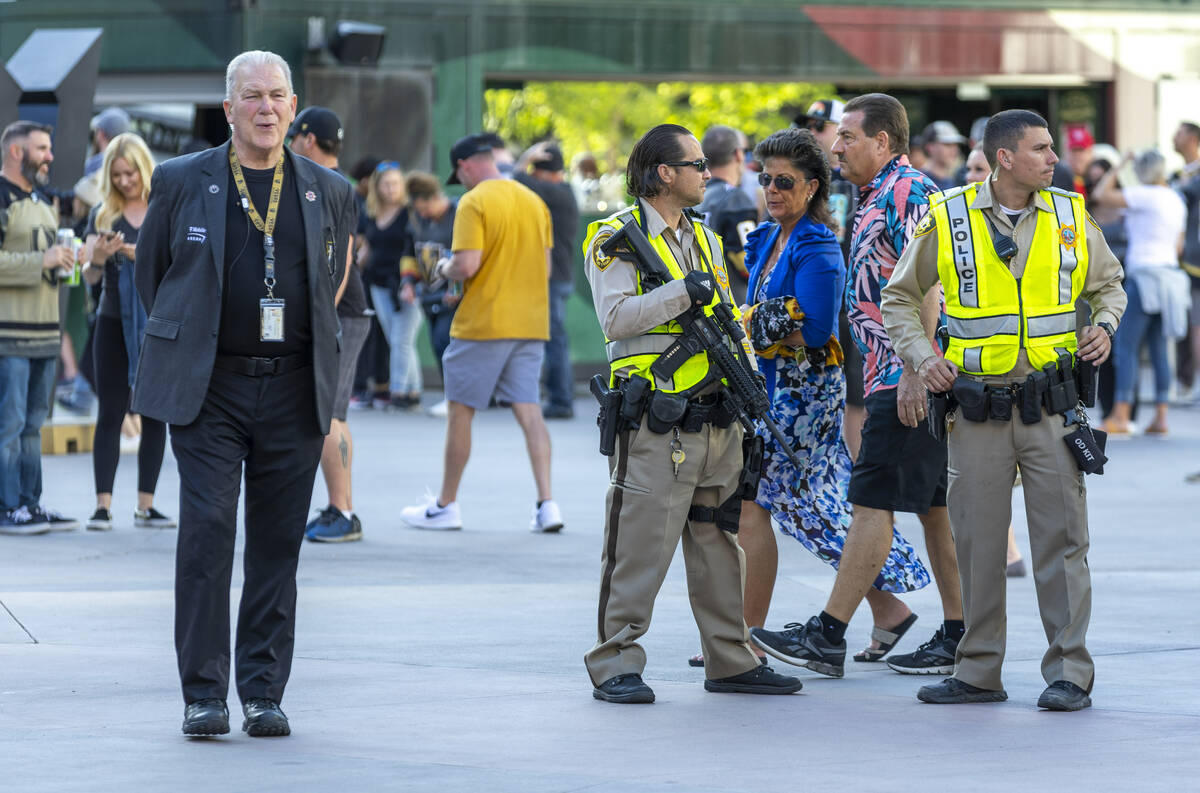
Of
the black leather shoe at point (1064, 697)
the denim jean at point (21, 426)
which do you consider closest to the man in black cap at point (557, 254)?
the denim jean at point (21, 426)

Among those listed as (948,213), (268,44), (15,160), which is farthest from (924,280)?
(268,44)

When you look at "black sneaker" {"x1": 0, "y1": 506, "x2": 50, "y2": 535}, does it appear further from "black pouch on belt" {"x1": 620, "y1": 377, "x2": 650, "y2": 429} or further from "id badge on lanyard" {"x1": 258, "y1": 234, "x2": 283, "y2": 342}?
"black pouch on belt" {"x1": 620, "y1": 377, "x2": 650, "y2": 429}

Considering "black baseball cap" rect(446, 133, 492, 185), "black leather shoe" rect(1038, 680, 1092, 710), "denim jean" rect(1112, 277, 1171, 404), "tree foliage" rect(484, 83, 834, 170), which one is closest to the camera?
"black leather shoe" rect(1038, 680, 1092, 710)

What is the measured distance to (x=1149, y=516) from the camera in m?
10.6

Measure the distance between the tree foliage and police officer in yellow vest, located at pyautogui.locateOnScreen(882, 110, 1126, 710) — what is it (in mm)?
25638

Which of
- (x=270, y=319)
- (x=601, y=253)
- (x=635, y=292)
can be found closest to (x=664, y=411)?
(x=635, y=292)

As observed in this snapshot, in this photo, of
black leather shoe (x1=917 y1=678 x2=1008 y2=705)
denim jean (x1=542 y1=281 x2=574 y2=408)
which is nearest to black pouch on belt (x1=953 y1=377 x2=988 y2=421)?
black leather shoe (x1=917 y1=678 x2=1008 y2=705)

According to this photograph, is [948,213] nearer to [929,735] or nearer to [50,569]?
[929,735]

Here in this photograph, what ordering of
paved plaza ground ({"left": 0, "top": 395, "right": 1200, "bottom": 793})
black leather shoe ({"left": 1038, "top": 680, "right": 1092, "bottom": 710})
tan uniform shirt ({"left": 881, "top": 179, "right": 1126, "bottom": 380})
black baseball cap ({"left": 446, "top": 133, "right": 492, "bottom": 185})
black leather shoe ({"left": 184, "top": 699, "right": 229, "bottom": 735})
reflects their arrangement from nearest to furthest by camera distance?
paved plaza ground ({"left": 0, "top": 395, "right": 1200, "bottom": 793}) < black leather shoe ({"left": 184, "top": 699, "right": 229, "bottom": 735}) < black leather shoe ({"left": 1038, "top": 680, "right": 1092, "bottom": 710}) < tan uniform shirt ({"left": 881, "top": 179, "right": 1126, "bottom": 380}) < black baseball cap ({"left": 446, "top": 133, "right": 492, "bottom": 185})

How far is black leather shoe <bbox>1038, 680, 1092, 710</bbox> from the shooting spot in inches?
229

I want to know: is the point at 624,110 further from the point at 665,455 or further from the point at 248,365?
the point at 248,365

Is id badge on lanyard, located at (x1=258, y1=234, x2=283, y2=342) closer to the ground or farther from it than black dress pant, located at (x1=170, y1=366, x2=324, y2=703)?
farther from it

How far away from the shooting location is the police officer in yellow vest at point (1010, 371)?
5.91 meters

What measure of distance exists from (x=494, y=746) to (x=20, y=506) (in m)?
5.17
